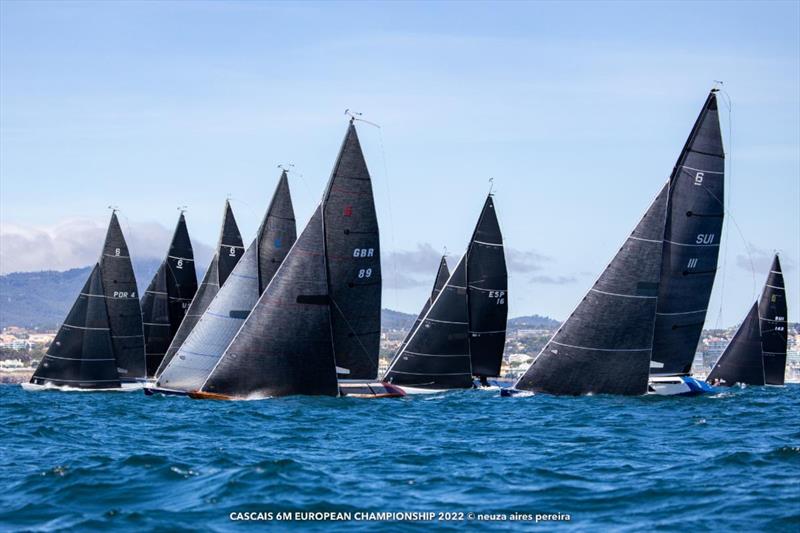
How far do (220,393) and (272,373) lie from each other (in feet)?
7.26

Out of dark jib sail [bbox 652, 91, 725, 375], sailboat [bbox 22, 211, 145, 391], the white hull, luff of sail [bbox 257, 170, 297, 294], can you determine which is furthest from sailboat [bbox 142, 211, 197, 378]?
dark jib sail [bbox 652, 91, 725, 375]

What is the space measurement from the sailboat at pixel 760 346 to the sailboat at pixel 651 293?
2505cm

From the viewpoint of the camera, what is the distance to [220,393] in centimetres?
4634

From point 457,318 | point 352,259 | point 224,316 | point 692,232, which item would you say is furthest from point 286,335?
point 692,232

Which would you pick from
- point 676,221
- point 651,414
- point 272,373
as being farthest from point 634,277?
point 272,373

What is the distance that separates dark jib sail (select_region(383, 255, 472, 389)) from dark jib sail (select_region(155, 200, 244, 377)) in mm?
11404

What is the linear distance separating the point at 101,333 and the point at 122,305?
12.5 ft

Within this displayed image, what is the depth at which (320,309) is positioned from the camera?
46.2m

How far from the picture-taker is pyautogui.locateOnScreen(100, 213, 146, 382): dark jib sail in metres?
68.0

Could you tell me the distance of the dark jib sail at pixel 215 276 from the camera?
6225 cm

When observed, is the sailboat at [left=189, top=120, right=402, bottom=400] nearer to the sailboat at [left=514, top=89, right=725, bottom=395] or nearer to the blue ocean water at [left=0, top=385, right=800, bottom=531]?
the blue ocean water at [left=0, top=385, right=800, bottom=531]

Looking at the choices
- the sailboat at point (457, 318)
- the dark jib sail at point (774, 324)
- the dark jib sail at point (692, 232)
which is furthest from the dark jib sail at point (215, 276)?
the dark jib sail at point (774, 324)

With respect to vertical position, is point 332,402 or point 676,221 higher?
point 676,221

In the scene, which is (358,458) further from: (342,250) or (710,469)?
(342,250)
